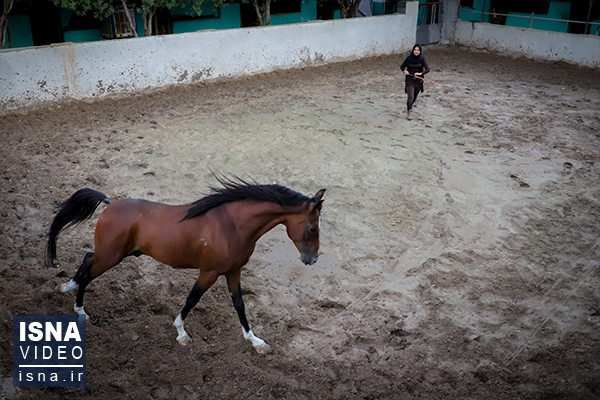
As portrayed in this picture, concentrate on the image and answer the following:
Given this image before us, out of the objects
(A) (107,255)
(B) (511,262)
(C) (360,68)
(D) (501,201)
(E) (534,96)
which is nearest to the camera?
(A) (107,255)

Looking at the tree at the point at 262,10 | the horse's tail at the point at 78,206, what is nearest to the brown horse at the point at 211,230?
the horse's tail at the point at 78,206

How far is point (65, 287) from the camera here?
4.64m

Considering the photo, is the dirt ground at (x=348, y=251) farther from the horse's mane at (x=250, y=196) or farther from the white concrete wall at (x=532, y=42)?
the white concrete wall at (x=532, y=42)

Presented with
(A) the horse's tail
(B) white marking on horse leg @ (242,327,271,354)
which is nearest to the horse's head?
(B) white marking on horse leg @ (242,327,271,354)

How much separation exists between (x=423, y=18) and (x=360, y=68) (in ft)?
16.7

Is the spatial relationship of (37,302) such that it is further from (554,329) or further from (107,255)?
(554,329)

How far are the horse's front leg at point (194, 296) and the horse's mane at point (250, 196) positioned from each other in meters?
0.51

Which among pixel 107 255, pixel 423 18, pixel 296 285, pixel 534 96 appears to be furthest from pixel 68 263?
pixel 423 18

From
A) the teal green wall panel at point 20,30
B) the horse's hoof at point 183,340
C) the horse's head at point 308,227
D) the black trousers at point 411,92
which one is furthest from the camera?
the teal green wall panel at point 20,30

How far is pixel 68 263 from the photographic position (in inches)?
210

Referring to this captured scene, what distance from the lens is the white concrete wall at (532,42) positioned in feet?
46.1

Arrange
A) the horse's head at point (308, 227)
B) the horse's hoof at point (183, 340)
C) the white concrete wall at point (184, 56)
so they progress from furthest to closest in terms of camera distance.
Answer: the white concrete wall at point (184, 56)
the horse's hoof at point (183, 340)
the horse's head at point (308, 227)

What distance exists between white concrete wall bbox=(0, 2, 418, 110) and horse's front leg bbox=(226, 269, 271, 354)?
314 inches

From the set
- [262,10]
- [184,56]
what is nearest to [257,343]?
[184,56]
